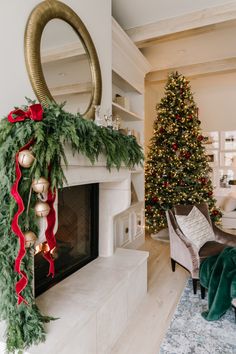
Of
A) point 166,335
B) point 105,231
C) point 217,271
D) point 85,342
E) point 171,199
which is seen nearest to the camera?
point 85,342

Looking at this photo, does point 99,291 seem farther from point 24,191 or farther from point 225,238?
point 225,238

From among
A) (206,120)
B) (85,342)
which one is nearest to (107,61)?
(85,342)

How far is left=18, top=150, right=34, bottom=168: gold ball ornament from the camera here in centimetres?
132

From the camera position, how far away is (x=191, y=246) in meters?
2.75

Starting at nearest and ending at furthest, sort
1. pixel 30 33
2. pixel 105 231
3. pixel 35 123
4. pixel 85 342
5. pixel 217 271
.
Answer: pixel 35 123, pixel 85 342, pixel 30 33, pixel 217 271, pixel 105 231

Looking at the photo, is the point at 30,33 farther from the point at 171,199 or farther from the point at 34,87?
the point at 171,199

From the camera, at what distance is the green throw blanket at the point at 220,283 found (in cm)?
217

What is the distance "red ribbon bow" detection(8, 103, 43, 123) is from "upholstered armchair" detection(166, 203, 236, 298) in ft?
6.83

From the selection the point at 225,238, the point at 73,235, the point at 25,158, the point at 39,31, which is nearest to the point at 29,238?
the point at 25,158

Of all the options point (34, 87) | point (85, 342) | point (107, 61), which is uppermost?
point (107, 61)

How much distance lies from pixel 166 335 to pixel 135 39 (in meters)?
3.68

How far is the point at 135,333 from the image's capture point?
211cm

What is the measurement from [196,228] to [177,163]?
2136 mm

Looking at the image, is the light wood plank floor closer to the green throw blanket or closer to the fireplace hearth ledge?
the fireplace hearth ledge
